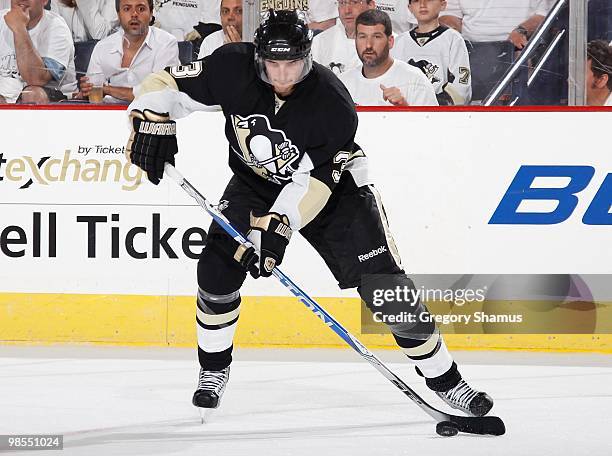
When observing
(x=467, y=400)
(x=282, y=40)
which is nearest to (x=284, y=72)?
(x=282, y=40)

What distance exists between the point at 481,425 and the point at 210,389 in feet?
2.52

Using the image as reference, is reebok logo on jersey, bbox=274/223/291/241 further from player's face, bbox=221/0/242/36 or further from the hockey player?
player's face, bbox=221/0/242/36

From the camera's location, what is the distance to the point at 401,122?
429 cm

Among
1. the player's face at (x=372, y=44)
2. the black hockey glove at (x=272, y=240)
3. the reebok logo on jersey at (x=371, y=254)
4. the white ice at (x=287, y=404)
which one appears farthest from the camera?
the player's face at (x=372, y=44)

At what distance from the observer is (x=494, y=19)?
435cm

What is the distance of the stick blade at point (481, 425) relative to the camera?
2.83m

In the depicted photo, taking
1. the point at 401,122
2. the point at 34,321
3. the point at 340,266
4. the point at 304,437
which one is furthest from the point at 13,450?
A: the point at 401,122

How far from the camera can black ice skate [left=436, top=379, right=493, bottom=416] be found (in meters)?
2.94

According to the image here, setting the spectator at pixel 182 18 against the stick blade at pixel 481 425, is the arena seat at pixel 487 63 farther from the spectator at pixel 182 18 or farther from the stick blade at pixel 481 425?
the stick blade at pixel 481 425

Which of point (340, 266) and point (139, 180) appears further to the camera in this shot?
point (139, 180)

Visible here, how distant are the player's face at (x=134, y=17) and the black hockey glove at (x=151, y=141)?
154 cm

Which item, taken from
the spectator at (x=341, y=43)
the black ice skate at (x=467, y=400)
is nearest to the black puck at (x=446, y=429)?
the black ice skate at (x=467, y=400)

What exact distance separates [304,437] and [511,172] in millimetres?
1806

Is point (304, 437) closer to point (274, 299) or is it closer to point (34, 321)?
point (274, 299)
